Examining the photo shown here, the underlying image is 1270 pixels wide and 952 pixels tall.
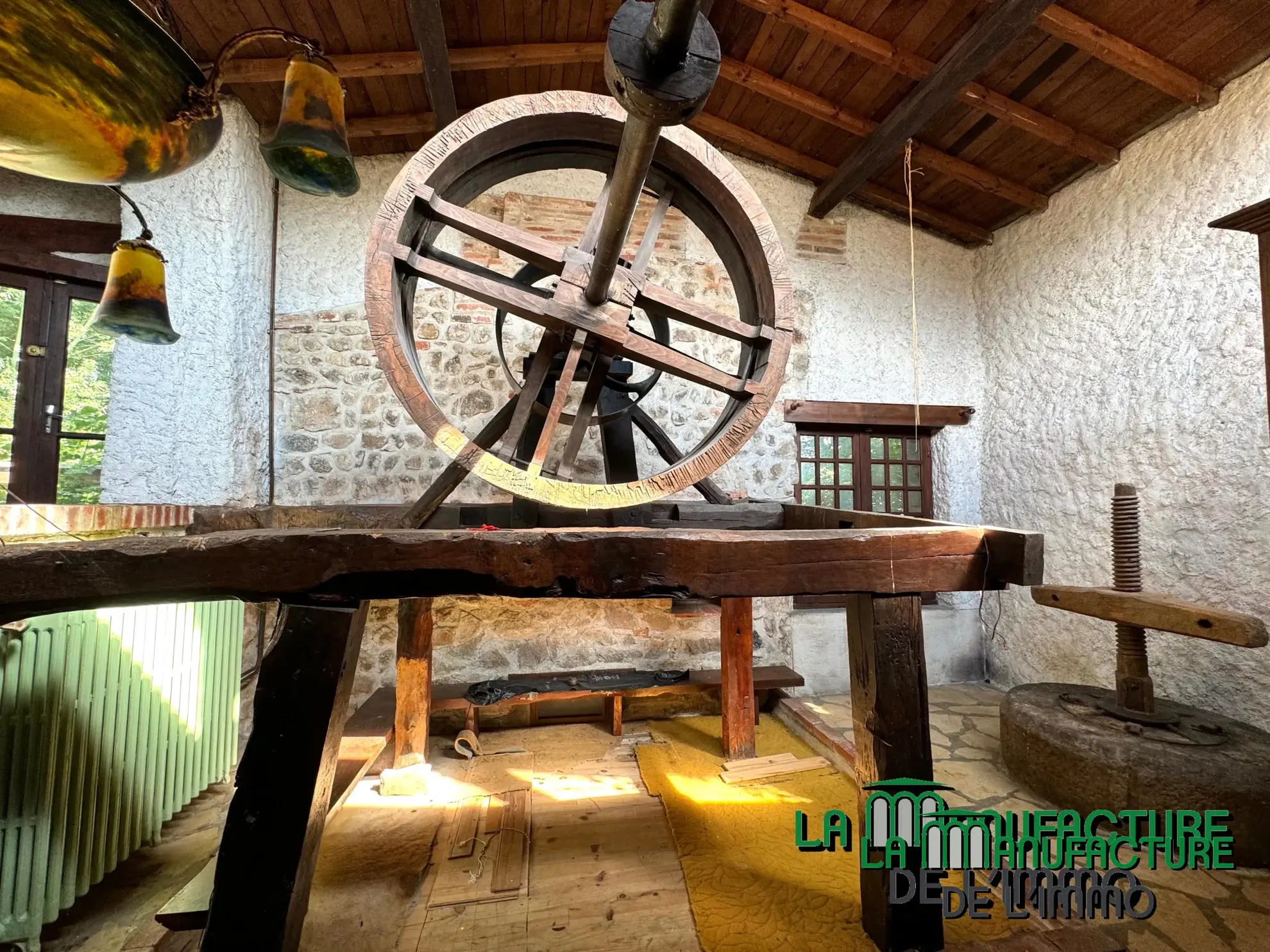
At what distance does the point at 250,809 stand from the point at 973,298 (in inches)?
220

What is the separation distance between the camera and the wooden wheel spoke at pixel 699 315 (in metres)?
1.96

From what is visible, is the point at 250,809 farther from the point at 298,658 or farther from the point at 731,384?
the point at 731,384

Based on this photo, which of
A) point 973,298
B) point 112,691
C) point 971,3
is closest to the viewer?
point 112,691

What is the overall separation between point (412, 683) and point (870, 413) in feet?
12.5

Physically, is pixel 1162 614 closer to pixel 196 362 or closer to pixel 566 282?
pixel 566 282

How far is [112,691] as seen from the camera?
87.9 inches

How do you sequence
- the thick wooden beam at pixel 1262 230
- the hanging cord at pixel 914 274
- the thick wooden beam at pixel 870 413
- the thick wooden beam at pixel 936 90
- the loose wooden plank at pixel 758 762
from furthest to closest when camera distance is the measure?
the thick wooden beam at pixel 870 413, the hanging cord at pixel 914 274, the loose wooden plank at pixel 758 762, the thick wooden beam at pixel 936 90, the thick wooden beam at pixel 1262 230

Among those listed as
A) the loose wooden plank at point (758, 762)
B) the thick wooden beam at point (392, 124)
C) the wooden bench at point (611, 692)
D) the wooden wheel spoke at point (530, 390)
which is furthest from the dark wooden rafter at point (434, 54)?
the loose wooden plank at point (758, 762)

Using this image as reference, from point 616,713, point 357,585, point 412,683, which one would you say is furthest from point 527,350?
point 357,585

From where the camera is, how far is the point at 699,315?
6.53 ft

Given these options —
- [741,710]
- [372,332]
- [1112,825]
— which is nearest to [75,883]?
[372,332]

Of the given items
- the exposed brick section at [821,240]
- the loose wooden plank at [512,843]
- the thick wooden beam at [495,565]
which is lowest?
the loose wooden plank at [512,843]

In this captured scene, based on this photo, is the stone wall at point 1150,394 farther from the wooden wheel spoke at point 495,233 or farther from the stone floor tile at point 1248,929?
the wooden wheel spoke at point 495,233

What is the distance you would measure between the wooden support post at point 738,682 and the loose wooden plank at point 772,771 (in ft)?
0.60
